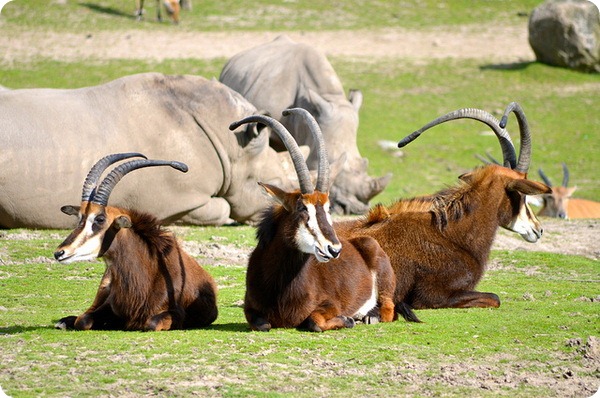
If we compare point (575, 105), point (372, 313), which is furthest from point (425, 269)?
point (575, 105)

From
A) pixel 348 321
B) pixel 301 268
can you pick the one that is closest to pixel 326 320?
pixel 348 321

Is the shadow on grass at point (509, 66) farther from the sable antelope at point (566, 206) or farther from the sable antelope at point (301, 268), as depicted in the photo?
the sable antelope at point (301, 268)

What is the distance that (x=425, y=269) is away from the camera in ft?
33.3

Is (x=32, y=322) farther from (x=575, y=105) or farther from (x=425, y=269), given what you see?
(x=575, y=105)

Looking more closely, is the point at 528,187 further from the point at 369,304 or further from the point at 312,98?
the point at 312,98

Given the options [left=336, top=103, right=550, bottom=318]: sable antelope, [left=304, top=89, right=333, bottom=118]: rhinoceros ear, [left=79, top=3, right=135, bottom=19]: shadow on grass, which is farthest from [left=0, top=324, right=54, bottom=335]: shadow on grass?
[left=79, top=3, right=135, bottom=19]: shadow on grass

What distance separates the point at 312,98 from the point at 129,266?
11.3 metres

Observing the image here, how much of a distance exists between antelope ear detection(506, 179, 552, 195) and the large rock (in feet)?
75.8

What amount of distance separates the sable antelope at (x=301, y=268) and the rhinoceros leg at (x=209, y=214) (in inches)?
279

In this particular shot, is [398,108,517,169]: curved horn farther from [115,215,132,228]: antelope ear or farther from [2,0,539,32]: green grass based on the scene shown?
[2,0,539,32]: green grass

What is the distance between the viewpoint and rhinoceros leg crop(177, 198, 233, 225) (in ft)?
52.9

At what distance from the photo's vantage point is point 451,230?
34.3 feet

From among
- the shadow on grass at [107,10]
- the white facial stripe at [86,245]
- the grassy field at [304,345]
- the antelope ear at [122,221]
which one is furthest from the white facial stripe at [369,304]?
the shadow on grass at [107,10]

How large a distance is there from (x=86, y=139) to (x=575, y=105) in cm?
1902
